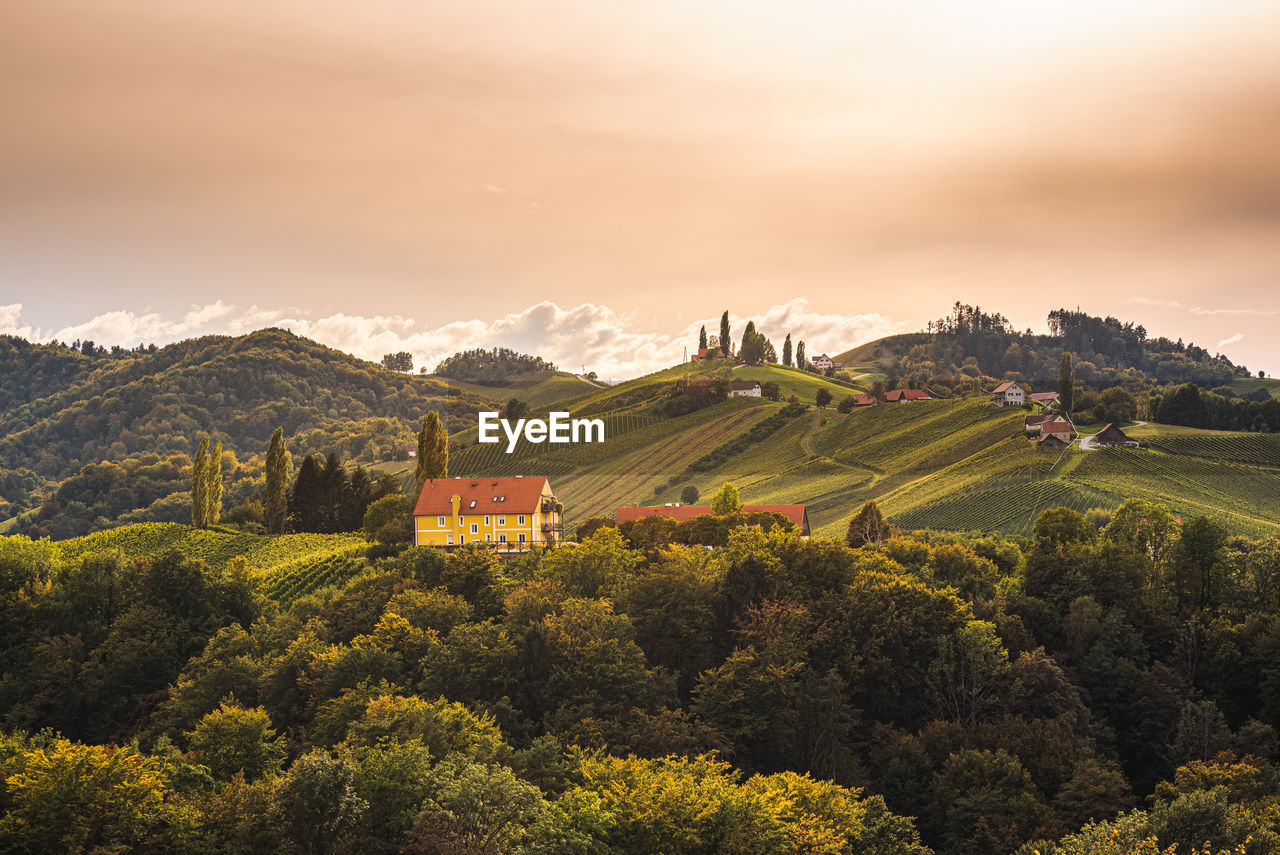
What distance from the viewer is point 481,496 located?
3378 inches

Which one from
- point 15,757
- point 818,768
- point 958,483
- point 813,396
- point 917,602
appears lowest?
point 818,768

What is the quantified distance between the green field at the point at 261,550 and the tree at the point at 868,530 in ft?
136

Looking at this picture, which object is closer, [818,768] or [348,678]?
[818,768]

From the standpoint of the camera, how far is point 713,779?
3947 centimetres

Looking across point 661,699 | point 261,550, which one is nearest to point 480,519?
Answer: point 261,550

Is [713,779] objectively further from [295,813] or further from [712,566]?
[712,566]

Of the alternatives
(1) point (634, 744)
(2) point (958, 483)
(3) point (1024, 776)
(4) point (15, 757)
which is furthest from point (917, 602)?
(2) point (958, 483)

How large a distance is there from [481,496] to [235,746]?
133 feet

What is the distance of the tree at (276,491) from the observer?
100875 millimetres

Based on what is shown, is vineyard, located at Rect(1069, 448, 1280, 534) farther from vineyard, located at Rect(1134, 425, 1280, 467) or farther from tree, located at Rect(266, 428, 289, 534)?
tree, located at Rect(266, 428, 289, 534)

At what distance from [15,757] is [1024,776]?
147ft

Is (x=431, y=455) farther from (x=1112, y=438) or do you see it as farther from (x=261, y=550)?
(x=1112, y=438)

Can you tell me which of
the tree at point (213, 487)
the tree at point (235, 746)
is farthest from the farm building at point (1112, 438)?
the tree at point (213, 487)

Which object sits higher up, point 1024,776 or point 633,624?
point 633,624
